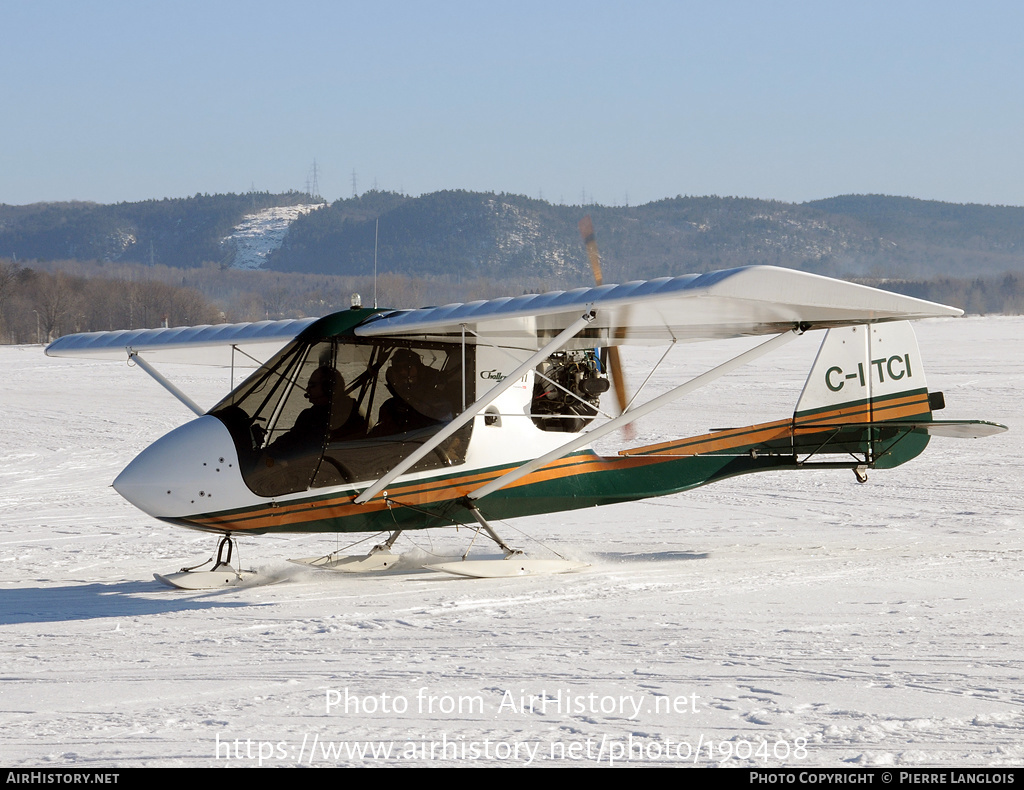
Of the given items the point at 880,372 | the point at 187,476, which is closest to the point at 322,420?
the point at 187,476

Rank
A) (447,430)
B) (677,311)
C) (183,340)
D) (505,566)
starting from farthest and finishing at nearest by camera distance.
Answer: (183,340), (505,566), (447,430), (677,311)

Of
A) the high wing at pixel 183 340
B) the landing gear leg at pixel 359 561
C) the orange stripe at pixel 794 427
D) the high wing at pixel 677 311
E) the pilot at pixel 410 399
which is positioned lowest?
the landing gear leg at pixel 359 561

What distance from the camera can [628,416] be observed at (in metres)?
8.67

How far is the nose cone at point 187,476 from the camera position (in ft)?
25.8

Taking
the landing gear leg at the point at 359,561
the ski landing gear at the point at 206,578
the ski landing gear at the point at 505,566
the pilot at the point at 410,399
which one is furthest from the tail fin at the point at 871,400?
the ski landing gear at the point at 206,578

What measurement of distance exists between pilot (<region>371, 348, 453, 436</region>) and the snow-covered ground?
1369mm

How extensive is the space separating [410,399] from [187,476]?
197 centimetres

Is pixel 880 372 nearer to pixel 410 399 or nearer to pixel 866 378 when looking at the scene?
pixel 866 378

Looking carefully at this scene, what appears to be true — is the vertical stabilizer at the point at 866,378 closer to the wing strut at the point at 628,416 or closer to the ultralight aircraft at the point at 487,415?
the ultralight aircraft at the point at 487,415

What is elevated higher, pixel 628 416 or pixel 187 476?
pixel 628 416

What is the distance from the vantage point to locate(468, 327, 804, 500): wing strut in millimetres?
8609

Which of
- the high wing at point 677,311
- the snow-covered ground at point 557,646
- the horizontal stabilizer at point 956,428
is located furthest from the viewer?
the horizontal stabilizer at point 956,428

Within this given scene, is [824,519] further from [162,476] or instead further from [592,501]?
[162,476]

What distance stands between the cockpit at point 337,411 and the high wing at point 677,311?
28cm
